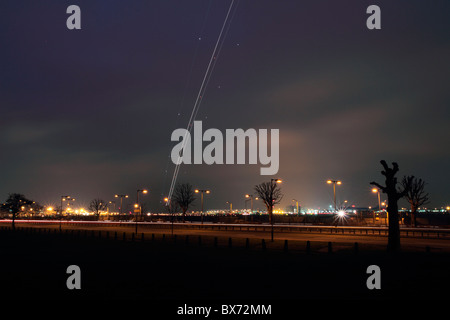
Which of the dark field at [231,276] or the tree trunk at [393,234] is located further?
the tree trunk at [393,234]

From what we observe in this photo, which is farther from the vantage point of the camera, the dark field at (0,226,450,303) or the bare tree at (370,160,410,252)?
the bare tree at (370,160,410,252)

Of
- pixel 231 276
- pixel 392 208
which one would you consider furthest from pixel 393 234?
pixel 231 276

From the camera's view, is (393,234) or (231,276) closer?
(231,276)

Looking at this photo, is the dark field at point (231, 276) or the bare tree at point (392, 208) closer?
the dark field at point (231, 276)

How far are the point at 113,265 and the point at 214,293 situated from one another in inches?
414

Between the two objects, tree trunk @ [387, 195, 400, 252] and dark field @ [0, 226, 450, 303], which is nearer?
dark field @ [0, 226, 450, 303]

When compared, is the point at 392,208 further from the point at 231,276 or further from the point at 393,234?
the point at 231,276

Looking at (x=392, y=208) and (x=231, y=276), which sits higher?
(x=392, y=208)
